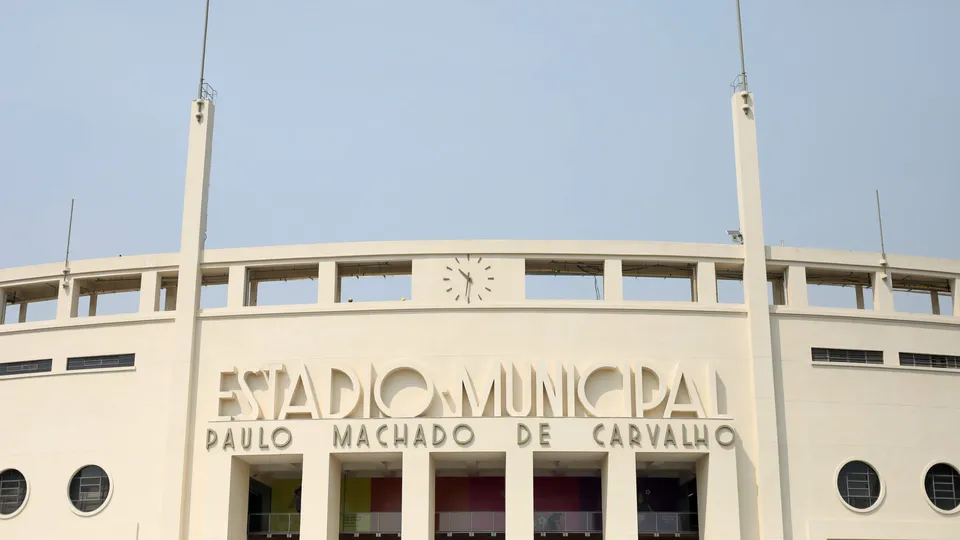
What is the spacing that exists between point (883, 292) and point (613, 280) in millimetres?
10190

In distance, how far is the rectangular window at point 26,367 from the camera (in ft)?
144

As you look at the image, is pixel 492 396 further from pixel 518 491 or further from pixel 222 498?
pixel 222 498

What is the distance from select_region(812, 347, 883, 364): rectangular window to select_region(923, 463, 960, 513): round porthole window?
4304 mm

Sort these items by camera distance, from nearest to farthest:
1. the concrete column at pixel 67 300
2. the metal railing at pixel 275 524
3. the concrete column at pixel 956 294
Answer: the metal railing at pixel 275 524 < the concrete column at pixel 956 294 < the concrete column at pixel 67 300

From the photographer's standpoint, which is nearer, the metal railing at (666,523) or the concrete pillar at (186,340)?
the concrete pillar at (186,340)

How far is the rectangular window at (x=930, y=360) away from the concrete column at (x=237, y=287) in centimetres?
2429

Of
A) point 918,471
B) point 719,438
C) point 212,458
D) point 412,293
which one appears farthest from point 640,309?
point 212,458

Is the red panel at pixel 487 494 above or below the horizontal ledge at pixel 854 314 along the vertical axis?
below

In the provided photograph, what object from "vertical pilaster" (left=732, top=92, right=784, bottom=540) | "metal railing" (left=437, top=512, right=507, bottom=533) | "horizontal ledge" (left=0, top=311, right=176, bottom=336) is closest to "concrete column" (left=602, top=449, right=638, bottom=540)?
"vertical pilaster" (left=732, top=92, right=784, bottom=540)

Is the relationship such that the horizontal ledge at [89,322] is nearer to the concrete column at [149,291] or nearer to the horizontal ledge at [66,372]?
the concrete column at [149,291]

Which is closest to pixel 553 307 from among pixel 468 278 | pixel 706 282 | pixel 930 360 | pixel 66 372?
pixel 468 278

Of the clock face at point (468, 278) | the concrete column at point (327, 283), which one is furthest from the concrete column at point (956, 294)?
the concrete column at point (327, 283)

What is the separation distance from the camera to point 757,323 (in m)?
41.6

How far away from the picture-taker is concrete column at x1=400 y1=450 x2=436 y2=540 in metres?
39.4
